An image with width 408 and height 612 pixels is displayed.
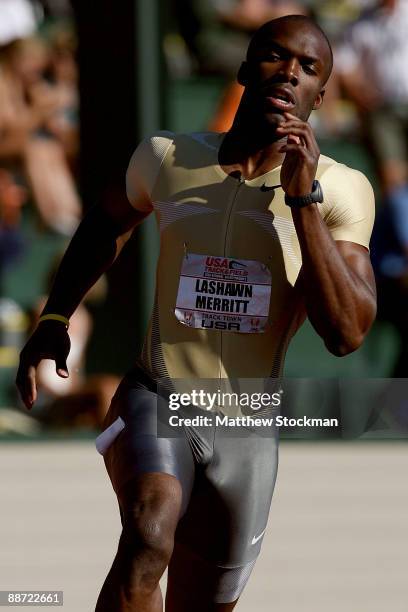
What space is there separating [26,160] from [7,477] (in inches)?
107

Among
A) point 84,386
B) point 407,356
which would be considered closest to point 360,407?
point 407,356

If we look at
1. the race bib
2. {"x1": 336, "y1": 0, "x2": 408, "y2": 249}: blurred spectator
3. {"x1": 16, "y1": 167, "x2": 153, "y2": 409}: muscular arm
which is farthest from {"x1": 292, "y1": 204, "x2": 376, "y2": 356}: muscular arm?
{"x1": 336, "y1": 0, "x2": 408, "y2": 249}: blurred spectator

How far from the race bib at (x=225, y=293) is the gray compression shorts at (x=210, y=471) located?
0.25 metres

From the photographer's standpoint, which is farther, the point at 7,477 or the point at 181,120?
the point at 181,120

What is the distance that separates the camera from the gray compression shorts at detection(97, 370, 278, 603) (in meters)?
3.79

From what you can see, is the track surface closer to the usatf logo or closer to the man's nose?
the usatf logo

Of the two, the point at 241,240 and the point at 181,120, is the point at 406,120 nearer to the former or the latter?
the point at 181,120

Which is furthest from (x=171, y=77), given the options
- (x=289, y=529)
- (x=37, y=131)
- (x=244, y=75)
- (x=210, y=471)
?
(x=210, y=471)

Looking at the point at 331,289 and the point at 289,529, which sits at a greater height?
the point at 331,289

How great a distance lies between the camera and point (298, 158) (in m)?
3.56

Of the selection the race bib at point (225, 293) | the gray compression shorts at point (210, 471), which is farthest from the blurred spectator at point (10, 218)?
the race bib at point (225, 293)

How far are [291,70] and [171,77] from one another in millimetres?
6703

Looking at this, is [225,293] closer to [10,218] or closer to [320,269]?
[320,269]

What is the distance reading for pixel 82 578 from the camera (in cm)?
603
